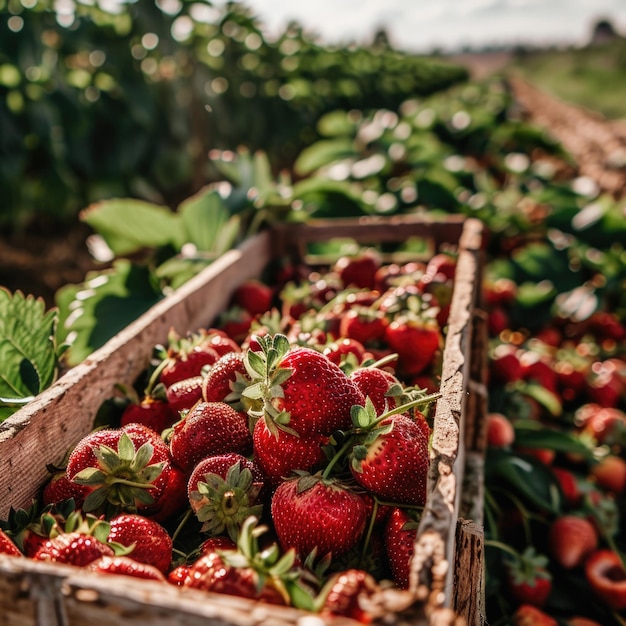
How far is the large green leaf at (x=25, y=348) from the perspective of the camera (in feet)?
4.22

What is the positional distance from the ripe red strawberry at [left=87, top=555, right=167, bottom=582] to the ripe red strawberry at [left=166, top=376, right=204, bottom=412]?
42cm

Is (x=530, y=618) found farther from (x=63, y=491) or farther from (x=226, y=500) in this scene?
(x=63, y=491)

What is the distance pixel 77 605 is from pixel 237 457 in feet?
1.15

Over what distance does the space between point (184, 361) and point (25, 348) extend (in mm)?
335

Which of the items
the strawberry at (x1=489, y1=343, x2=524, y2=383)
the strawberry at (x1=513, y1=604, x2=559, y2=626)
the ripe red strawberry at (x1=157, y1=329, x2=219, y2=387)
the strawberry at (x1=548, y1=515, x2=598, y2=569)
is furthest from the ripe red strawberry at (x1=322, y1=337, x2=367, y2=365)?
the strawberry at (x1=489, y1=343, x2=524, y2=383)

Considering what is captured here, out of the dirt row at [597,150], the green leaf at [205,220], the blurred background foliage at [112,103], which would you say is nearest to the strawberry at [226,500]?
the green leaf at [205,220]

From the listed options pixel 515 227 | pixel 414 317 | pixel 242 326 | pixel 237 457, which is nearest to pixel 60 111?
pixel 515 227

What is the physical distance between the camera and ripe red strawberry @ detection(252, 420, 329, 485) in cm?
90

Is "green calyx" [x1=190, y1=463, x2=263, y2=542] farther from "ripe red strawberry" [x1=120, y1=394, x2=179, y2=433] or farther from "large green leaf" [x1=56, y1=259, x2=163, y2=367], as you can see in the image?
"large green leaf" [x1=56, y1=259, x2=163, y2=367]

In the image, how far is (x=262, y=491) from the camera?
0.95 m

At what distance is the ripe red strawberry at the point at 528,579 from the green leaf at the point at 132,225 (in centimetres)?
144

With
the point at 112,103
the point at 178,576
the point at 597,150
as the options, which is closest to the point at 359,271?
the point at 178,576

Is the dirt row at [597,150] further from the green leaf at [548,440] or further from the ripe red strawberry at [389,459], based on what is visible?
the ripe red strawberry at [389,459]

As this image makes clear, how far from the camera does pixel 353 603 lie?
702 mm
